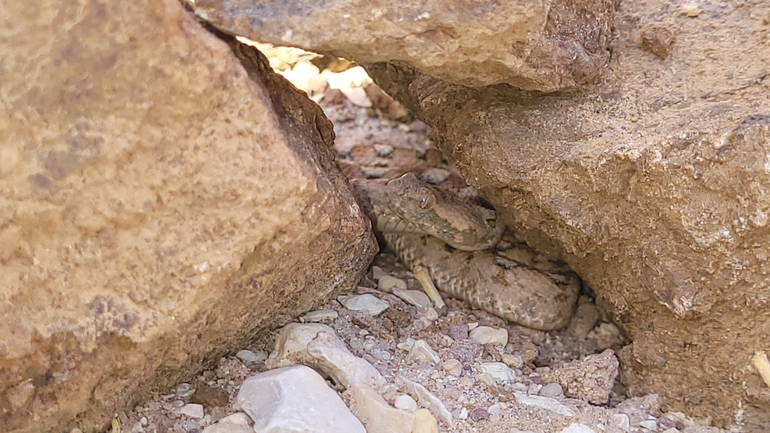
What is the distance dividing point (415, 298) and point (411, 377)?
0.53 meters

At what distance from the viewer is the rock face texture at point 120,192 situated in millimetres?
1624

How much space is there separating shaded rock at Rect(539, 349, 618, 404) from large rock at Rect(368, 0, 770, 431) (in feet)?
0.35

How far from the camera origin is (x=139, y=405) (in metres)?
1.92

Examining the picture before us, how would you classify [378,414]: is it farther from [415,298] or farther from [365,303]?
[415,298]

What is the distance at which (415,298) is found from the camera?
2.56 meters

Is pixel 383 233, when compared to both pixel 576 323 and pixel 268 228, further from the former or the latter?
pixel 268 228

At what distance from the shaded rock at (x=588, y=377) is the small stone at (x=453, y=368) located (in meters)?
0.32

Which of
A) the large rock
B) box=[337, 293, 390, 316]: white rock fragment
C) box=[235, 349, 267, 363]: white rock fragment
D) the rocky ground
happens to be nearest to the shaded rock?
the rocky ground

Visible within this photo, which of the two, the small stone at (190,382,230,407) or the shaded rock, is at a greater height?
the small stone at (190,382,230,407)

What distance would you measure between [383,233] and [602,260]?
2.97 ft

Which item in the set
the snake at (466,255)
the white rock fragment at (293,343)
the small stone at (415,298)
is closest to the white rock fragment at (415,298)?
the small stone at (415,298)

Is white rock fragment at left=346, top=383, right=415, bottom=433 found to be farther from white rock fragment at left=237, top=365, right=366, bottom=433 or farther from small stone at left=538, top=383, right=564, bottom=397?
small stone at left=538, top=383, right=564, bottom=397

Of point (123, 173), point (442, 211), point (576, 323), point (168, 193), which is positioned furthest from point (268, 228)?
point (576, 323)

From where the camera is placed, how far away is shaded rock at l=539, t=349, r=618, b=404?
2.22 metres
